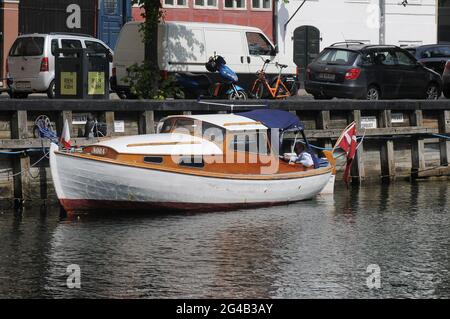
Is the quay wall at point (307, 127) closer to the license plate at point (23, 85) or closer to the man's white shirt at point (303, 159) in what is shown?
the man's white shirt at point (303, 159)

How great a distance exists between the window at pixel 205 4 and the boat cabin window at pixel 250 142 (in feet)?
86.2

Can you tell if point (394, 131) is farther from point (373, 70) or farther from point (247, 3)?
point (247, 3)

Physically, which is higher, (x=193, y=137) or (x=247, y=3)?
(x=247, y=3)

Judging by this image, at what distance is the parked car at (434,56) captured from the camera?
129 ft

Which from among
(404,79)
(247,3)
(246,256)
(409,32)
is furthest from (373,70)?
(409,32)

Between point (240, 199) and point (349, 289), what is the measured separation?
751cm

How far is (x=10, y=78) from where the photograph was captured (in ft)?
110

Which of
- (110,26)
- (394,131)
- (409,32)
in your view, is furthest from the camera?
(409,32)

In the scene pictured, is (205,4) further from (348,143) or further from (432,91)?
(348,143)

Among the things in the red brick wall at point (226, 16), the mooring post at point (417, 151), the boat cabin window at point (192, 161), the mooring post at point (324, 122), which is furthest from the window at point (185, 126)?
the red brick wall at point (226, 16)

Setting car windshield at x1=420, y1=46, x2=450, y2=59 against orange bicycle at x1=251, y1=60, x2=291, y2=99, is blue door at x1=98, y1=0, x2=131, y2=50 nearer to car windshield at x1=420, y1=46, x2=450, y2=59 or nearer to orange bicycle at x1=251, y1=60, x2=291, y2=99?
car windshield at x1=420, y1=46, x2=450, y2=59

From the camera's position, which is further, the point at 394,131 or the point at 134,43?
the point at 134,43

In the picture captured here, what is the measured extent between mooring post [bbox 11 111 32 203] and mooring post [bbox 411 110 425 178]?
424 inches
